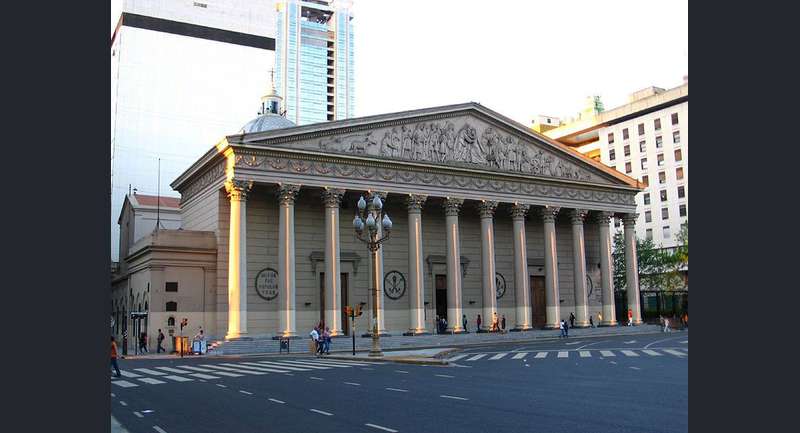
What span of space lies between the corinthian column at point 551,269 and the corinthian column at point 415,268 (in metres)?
11.0

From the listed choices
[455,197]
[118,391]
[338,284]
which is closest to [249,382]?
[118,391]

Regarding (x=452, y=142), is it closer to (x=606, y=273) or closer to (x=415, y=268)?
(x=415, y=268)

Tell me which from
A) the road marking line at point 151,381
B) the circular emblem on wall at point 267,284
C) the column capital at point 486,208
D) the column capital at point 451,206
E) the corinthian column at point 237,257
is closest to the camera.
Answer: the road marking line at point 151,381

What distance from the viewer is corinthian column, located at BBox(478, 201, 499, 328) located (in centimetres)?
5057

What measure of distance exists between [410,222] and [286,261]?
919 centimetres

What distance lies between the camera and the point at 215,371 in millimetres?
27188

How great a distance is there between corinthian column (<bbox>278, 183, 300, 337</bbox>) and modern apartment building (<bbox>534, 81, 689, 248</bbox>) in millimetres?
55090

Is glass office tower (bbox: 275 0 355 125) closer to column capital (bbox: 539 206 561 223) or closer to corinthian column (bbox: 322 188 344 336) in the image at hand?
column capital (bbox: 539 206 561 223)

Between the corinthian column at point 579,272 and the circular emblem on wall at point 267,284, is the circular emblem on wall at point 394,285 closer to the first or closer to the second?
the circular emblem on wall at point 267,284

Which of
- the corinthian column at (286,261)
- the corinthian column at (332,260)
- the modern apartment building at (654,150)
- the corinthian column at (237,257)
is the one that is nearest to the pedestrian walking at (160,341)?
the corinthian column at (237,257)

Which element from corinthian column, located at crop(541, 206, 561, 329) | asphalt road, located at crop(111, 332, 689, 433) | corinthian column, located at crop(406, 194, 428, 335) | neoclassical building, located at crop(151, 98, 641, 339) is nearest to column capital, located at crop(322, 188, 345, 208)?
neoclassical building, located at crop(151, 98, 641, 339)

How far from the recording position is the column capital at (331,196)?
44969 mm

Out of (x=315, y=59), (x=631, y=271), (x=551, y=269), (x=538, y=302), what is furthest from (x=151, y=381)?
(x=315, y=59)
